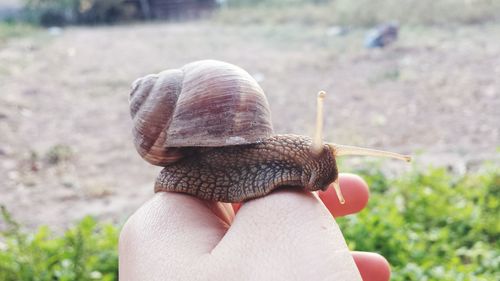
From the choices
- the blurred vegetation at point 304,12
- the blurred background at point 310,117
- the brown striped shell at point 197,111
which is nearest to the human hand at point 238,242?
the brown striped shell at point 197,111

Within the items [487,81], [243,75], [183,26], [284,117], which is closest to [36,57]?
[183,26]

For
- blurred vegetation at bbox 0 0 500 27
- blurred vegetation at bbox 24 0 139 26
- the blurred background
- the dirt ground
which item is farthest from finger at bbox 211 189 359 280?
blurred vegetation at bbox 24 0 139 26

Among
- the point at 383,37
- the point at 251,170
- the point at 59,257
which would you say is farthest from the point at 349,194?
the point at 383,37

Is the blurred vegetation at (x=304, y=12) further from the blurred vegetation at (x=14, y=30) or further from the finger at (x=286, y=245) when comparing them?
the finger at (x=286, y=245)

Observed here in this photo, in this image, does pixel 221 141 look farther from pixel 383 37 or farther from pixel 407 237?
pixel 383 37

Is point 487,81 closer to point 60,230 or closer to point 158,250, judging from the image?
point 60,230
